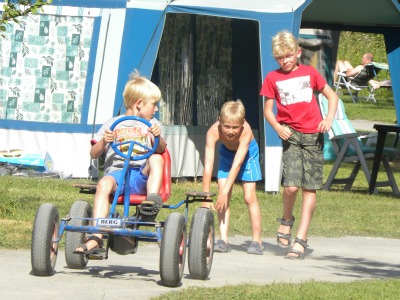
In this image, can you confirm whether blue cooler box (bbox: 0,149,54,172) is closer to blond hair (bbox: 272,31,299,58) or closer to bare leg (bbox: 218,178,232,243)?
bare leg (bbox: 218,178,232,243)

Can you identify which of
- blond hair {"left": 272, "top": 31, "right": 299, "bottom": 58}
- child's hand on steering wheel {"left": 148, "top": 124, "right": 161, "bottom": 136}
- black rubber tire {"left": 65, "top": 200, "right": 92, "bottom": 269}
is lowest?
black rubber tire {"left": 65, "top": 200, "right": 92, "bottom": 269}

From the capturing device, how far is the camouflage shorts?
349 inches

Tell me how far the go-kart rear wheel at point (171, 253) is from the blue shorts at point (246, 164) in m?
2.14

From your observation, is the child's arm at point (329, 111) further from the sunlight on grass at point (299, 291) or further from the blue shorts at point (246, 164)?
the sunlight on grass at point (299, 291)

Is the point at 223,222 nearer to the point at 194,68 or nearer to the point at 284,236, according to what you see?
the point at 284,236

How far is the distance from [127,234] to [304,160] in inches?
94.9

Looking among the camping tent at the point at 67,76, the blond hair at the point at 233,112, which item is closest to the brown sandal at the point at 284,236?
the blond hair at the point at 233,112

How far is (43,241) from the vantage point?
268 inches

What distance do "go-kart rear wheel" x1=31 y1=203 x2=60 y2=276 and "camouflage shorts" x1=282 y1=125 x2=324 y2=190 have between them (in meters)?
2.50

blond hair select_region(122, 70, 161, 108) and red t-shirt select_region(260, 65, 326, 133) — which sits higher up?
red t-shirt select_region(260, 65, 326, 133)

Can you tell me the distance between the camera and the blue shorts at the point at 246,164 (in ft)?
29.2

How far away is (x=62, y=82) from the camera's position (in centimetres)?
1427

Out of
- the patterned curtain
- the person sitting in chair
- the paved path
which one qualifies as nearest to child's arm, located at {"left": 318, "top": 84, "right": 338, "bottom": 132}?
the paved path

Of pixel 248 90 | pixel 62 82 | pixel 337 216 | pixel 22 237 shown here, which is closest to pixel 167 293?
pixel 22 237
